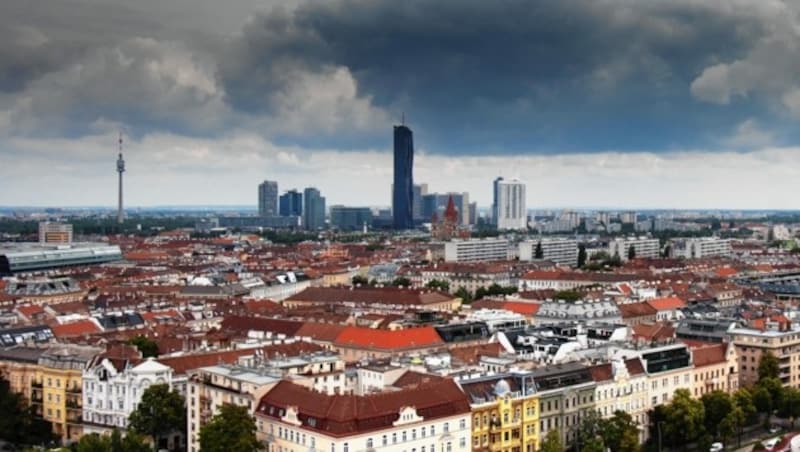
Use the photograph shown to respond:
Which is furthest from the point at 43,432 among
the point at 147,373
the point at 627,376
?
the point at 627,376

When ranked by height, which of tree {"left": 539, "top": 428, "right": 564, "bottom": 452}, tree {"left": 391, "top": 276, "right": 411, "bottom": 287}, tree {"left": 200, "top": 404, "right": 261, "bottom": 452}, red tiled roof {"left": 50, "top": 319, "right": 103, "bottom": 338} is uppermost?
red tiled roof {"left": 50, "top": 319, "right": 103, "bottom": 338}

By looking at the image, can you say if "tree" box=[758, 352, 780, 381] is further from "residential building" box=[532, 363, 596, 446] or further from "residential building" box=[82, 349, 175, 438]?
"residential building" box=[82, 349, 175, 438]

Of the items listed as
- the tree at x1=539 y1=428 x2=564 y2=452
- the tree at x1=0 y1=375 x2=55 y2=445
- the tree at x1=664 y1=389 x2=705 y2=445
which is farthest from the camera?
the tree at x1=0 y1=375 x2=55 y2=445

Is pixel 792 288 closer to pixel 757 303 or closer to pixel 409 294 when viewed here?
pixel 757 303

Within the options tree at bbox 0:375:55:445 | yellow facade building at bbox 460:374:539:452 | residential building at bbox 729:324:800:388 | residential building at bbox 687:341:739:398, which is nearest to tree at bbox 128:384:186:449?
tree at bbox 0:375:55:445

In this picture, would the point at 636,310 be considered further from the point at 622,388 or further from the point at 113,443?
the point at 113,443

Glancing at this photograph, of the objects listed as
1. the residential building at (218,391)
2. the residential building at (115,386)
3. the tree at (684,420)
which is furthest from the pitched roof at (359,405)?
the tree at (684,420)
